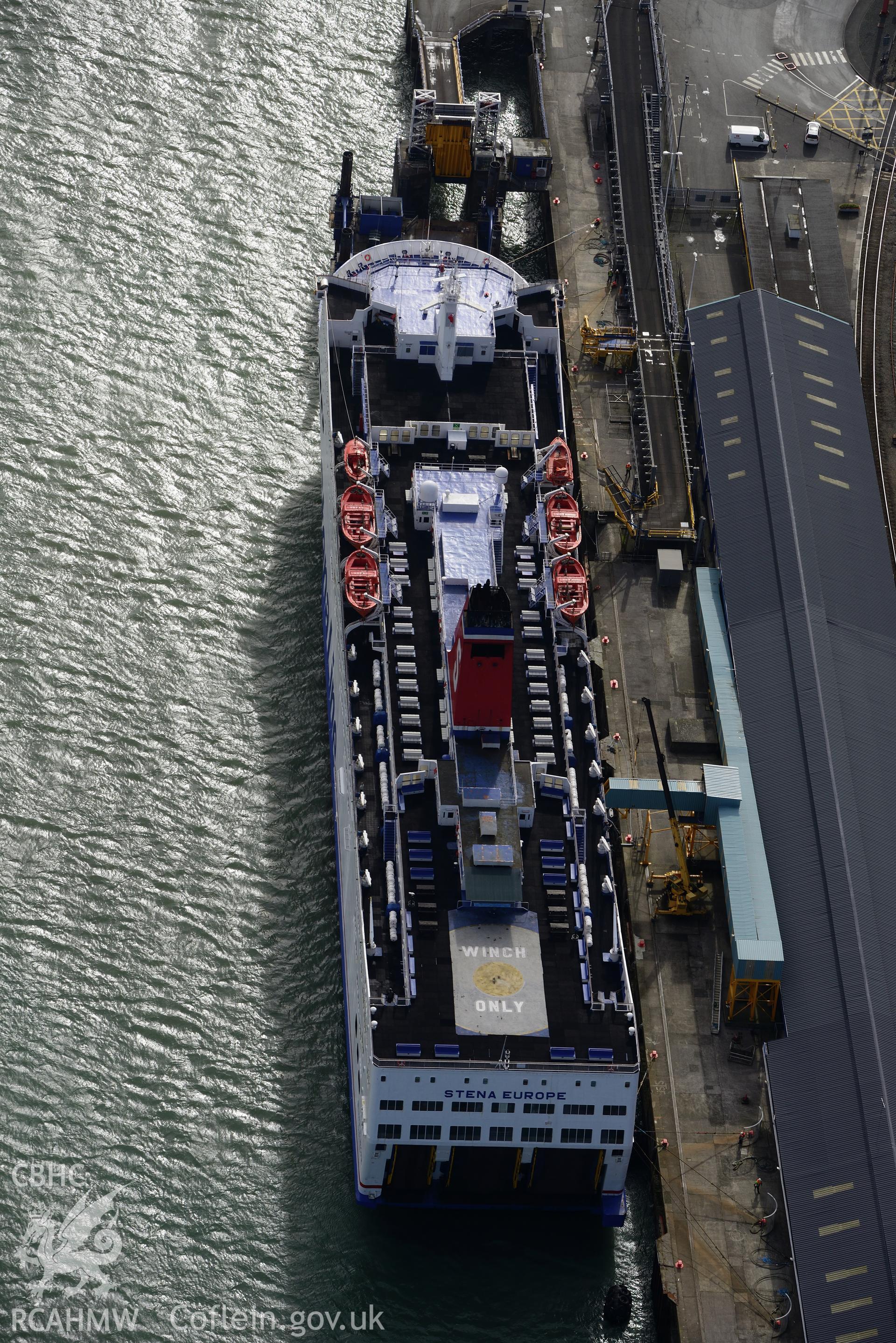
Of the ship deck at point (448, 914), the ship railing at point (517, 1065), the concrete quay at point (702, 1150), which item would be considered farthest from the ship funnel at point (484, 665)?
the ship railing at point (517, 1065)

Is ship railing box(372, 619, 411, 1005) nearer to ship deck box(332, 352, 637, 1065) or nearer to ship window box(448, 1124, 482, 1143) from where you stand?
ship deck box(332, 352, 637, 1065)

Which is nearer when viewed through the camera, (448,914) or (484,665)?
(448,914)

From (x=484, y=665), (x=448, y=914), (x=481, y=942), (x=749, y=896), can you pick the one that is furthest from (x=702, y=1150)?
(x=484, y=665)

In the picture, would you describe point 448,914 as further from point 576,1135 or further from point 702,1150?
point 702,1150

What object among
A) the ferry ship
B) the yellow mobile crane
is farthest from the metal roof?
the ferry ship

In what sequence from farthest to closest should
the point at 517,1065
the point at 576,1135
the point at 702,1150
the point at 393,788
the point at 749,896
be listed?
the point at 749,896 → the point at 393,788 → the point at 702,1150 → the point at 576,1135 → the point at 517,1065

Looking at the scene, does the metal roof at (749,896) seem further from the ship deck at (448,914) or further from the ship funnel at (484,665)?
the ship funnel at (484,665)
